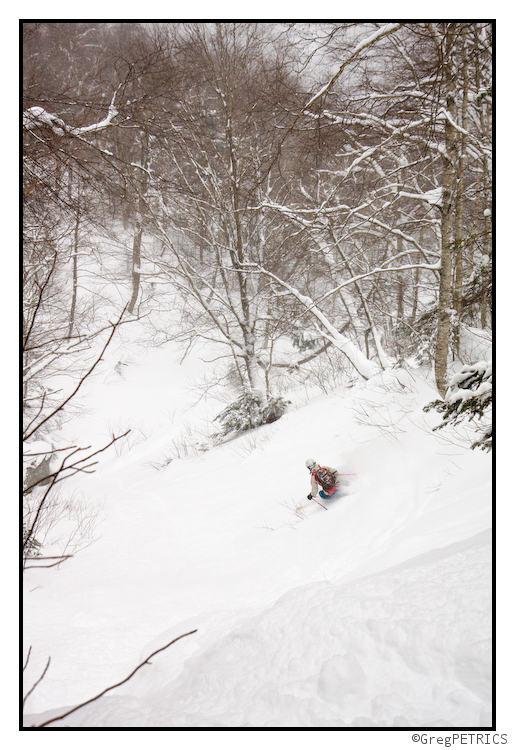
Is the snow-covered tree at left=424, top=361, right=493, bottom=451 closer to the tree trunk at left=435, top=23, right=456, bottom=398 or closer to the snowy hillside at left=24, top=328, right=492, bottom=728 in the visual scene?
the snowy hillside at left=24, top=328, right=492, bottom=728

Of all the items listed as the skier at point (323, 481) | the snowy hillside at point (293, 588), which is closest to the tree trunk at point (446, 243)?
the snowy hillside at point (293, 588)

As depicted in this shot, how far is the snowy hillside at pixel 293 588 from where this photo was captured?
1.55 m

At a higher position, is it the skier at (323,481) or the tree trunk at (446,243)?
the tree trunk at (446,243)

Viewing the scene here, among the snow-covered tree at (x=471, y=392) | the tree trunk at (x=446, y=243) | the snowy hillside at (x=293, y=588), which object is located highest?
the tree trunk at (x=446, y=243)

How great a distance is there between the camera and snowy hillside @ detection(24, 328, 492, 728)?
155 centimetres

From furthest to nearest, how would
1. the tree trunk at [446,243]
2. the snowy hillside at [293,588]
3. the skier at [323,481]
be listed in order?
the tree trunk at [446,243]
the skier at [323,481]
the snowy hillside at [293,588]

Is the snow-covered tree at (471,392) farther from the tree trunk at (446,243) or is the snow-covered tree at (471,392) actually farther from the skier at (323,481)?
the tree trunk at (446,243)

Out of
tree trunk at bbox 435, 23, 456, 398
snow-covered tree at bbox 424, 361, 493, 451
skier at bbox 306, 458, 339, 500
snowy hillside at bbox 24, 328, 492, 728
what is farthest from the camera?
tree trunk at bbox 435, 23, 456, 398

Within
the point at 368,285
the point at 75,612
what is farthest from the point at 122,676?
the point at 368,285

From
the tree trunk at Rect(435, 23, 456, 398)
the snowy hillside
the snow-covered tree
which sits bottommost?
the snowy hillside

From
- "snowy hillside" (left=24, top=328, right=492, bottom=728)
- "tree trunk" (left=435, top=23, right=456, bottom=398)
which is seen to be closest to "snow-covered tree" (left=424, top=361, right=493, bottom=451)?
"snowy hillside" (left=24, top=328, right=492, bottom=728)

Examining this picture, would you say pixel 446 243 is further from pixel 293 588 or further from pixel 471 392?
pixel 293 588

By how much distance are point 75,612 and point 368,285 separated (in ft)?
35.8

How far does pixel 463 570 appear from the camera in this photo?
204cm
